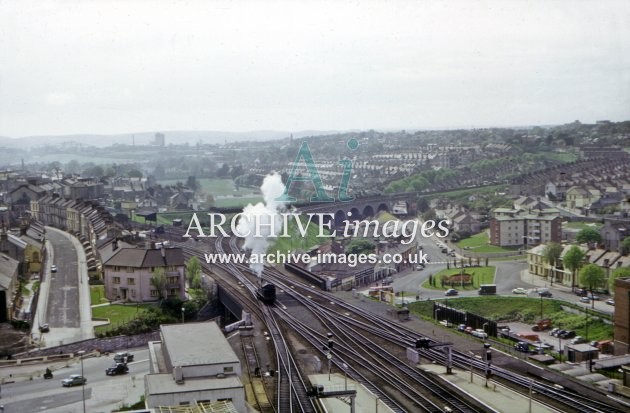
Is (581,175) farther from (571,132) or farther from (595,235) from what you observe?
(571,132)

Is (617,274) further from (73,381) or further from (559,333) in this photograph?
(73,381)

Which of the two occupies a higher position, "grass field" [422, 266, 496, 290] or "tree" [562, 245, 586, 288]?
"tree" [562, 245, 586, 288]

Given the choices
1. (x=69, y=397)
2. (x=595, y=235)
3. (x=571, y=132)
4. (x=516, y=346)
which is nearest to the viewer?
(x=69, y=397)

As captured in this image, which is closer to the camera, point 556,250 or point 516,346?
point 516,346

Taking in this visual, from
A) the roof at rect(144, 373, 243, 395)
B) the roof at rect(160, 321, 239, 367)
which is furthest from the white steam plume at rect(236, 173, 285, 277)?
the roof at rect(144, 373, 243, 395)

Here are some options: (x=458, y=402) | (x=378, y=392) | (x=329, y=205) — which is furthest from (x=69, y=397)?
(x=329, y=205)

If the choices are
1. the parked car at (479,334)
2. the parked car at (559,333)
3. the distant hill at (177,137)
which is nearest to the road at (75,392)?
the parked car at (479,334)

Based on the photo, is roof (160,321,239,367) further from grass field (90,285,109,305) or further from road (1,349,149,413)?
grass field (90,285,109,305)
